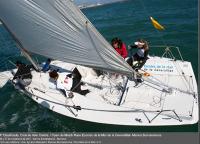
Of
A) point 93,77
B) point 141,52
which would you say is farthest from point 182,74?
point 93,77

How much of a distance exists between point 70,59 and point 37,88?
2.70 metres

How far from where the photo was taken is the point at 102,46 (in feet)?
35.0

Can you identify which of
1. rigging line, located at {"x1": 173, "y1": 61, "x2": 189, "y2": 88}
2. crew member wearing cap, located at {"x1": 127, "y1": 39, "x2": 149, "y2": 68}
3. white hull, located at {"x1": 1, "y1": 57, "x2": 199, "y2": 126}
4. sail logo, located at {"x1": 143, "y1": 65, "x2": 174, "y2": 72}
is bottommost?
white hull, located at {"x1": 1, "y1": 57, "x2": 199, "y2": 126}

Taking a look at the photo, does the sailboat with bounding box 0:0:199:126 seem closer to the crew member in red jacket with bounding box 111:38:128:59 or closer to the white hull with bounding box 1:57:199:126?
the white hull with bounding box 1:57:199:126

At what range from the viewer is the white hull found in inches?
434

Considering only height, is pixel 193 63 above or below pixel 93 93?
above

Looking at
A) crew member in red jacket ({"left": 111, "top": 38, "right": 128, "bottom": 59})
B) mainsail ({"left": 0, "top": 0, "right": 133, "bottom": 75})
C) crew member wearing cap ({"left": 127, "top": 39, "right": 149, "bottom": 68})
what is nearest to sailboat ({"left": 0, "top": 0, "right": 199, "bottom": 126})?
mainsail ({"left": 0, "top": 0, "right": 133, "bottom": 75})

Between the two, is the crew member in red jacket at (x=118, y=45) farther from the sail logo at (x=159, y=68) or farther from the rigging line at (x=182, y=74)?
the rigging line at (x=182, y=74)

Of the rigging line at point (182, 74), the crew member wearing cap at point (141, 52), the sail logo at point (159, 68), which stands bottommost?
the rigging line at point (182, 74)

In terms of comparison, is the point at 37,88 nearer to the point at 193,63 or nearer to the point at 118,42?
the point at 118,42

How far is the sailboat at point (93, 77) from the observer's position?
1054 cm

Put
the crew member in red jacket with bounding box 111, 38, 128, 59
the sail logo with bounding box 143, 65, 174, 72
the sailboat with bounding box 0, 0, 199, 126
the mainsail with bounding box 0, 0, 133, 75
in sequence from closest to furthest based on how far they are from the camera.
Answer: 1. the mainsail with bounding box 0, 0, 133, 75
2. the sailboat with bounding box 0, 0, 199, 126
3. the crew member in red jacket with bounding box 111, 38, 128, 59
4. the sail logo with bounding box 143, 65, 174, 72

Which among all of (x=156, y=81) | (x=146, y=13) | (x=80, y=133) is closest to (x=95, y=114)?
(x=80, y=133)

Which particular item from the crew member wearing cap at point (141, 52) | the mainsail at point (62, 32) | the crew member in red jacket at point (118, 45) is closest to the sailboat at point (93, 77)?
the mainsail at point (62, 32)
